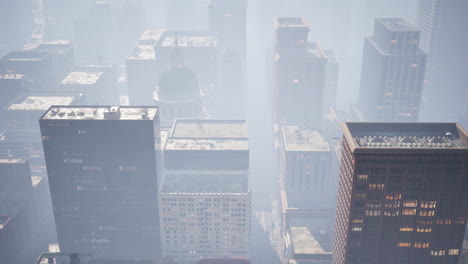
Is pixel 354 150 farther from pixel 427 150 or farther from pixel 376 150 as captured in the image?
pixel 427 150

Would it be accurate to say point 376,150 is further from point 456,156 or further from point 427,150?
point 456,156

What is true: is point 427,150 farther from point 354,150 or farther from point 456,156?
point 354,150

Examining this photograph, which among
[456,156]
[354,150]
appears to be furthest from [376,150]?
[456,156]

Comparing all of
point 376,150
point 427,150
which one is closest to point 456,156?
point 427,150

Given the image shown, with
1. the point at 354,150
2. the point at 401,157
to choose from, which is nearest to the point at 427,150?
the point at 401,157

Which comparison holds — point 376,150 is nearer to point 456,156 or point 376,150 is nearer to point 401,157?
point 401,157
